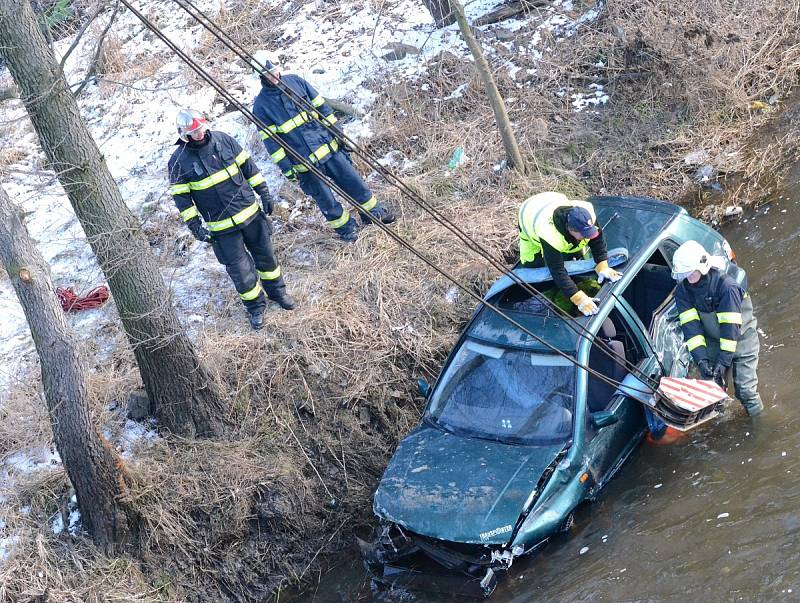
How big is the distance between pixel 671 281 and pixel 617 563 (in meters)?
2.51

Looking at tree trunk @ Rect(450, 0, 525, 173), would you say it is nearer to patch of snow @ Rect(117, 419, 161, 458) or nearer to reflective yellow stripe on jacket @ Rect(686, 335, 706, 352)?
reflective yellow stripe on jacket @ Rect(686, 335, 706, 352)

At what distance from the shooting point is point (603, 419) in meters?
5.88

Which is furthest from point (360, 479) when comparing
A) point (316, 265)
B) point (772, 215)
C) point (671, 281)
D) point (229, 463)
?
point (772, 215)

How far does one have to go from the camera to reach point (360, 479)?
759cm

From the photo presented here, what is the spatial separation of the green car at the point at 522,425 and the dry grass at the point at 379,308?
124 centimetres

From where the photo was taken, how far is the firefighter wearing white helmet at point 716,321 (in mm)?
6207

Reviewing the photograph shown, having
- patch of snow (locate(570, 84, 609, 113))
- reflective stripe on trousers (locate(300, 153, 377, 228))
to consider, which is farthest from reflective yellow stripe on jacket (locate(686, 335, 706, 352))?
patch of snow (locate(570, 84, 609, 113))

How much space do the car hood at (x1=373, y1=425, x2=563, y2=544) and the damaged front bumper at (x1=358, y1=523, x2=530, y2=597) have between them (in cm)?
17

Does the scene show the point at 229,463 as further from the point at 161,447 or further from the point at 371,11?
the point at 371,11

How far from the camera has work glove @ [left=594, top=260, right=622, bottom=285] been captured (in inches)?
253

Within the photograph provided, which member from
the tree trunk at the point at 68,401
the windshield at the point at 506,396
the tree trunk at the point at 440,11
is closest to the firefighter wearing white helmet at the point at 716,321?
the windshield at the point at 506,396

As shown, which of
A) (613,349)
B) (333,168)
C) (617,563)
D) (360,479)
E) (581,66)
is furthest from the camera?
(581,66)

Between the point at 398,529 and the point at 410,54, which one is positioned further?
the point at 410,54

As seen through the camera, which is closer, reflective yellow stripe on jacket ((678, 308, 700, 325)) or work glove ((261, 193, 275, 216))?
reflective yellow stripe on jacket ((678, 308, 700, 325))
